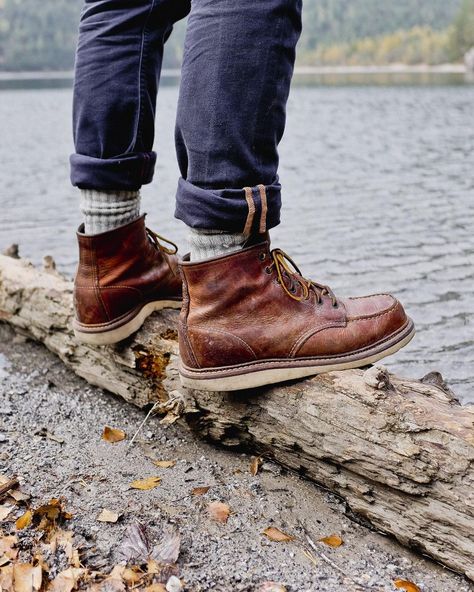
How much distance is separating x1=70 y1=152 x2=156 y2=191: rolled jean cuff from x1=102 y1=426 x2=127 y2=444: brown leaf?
891 millimetres

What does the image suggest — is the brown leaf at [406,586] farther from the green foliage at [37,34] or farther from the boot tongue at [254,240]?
the green foliage at [37,34]

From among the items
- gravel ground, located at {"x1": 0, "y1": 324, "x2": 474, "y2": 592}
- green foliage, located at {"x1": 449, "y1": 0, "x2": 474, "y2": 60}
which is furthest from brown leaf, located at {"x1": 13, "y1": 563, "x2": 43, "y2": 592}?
green foliage, located at {"x1": 449, "y1": 0, "x2": 474, "y2": 60}

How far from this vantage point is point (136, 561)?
1684 mm

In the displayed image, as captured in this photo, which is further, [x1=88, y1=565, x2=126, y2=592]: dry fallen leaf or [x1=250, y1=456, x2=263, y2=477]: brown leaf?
[x1=250, y1=456, x2=263, y2=477]: brown leaf

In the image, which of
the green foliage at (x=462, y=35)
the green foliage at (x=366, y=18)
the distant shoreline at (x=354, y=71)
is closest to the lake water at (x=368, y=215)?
the distant shoreline at (x=354, y=71)

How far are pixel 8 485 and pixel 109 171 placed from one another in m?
1.00

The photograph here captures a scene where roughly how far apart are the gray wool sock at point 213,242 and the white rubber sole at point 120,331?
23.4 inches

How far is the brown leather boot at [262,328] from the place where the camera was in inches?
73.3

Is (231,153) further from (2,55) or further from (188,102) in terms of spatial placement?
(2,55)

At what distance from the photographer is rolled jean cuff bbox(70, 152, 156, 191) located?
2016mm

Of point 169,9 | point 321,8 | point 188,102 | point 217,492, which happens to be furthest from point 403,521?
point 321,8

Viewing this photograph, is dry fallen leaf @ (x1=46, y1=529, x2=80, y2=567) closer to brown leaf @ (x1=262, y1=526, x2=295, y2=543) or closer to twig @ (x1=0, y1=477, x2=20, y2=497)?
twig @ (x1=0, y1=477, x2=20, y2=497)

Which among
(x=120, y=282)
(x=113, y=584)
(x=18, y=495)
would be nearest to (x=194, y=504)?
(x=113, y=584)

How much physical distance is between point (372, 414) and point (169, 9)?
138 centimetres
